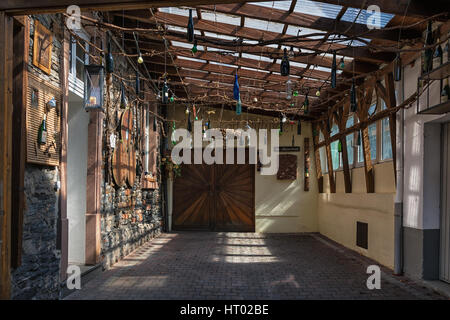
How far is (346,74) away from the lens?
726 centimetres

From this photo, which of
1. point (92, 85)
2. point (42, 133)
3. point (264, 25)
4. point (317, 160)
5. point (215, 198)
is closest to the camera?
point (42, 133)

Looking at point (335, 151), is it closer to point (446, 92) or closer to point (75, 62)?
point (446, 92)

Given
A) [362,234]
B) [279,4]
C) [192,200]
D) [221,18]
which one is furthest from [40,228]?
[192,200]

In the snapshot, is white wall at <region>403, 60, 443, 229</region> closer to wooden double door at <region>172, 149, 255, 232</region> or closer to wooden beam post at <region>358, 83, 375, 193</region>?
wooden beam post at <region>358, 83, 375, 193</region>

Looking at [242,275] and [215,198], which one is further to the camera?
[215,198]

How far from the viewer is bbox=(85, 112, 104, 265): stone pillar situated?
5.56 m

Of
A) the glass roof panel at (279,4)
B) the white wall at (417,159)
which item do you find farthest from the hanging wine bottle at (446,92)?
the glass roof panel at (279,4)

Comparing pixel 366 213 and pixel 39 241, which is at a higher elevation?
pixel 39 241

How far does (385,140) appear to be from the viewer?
6.87 metres

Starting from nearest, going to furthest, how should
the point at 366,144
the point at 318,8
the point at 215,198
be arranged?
the point at 318,8 → the point at 366,144 → the point at 215,198

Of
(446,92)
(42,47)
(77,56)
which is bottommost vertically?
(446,92)

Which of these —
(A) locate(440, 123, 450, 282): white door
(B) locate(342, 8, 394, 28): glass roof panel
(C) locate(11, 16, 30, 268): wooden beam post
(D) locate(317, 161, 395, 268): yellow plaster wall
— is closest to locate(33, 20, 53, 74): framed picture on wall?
(C) locate(11, 16, 30, 268): wooden beam post

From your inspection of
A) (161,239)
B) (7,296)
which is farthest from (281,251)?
(7,296)

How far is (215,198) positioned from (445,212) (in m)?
6.93
